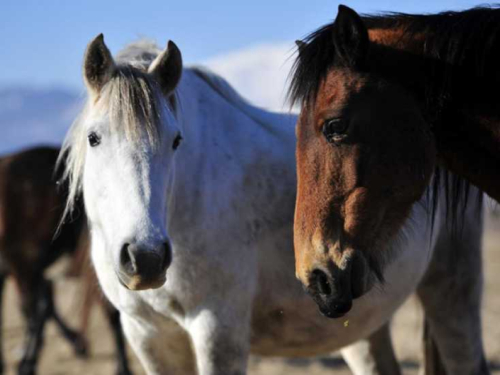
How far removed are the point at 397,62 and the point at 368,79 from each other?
0.14m

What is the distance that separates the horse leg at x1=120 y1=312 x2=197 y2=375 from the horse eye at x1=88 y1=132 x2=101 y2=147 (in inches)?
32.7

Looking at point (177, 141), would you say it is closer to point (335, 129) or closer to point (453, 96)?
point (335, 129)

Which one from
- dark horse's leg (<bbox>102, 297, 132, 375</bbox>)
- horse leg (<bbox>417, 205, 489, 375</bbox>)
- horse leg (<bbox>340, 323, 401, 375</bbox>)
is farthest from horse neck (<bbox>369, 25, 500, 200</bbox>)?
dark horse's leg (<bbox>102, 297, 132, 375</bbox>)

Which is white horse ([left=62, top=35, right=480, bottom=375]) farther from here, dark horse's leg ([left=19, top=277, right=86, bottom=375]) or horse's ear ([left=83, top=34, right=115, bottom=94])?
dark horse's leg ([left=19, top=277, right=86, bottom=375])

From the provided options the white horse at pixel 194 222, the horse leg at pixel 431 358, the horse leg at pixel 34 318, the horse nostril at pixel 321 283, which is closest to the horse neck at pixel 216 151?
the white horse at pixel 194 222

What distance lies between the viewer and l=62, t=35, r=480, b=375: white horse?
3.16 metres

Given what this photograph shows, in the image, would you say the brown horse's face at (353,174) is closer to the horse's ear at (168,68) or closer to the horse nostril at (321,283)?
the horse nostril at (321,283)

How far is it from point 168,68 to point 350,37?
82 cm

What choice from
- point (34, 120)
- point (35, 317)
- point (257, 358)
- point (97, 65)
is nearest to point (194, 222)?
point (97, 65)

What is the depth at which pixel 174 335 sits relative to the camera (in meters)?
3.63

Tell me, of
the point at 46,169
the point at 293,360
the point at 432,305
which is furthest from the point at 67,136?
the point at 293,360

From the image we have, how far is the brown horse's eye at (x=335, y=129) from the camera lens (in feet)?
9.78

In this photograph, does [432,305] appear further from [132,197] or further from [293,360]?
[293,360]

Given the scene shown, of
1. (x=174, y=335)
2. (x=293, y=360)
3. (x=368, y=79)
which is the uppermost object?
(x=368, y=79)
